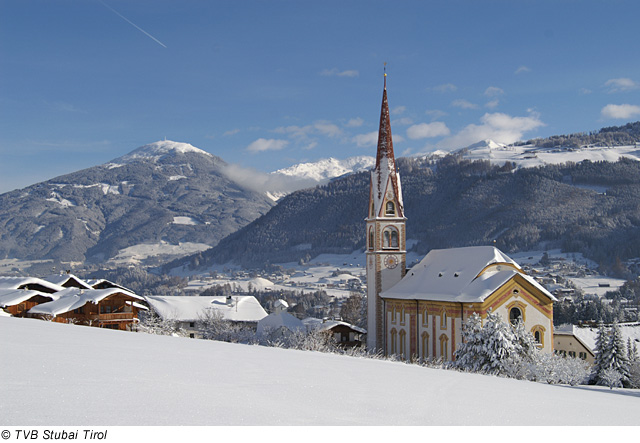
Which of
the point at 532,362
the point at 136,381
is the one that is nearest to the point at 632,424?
the point at 136,381

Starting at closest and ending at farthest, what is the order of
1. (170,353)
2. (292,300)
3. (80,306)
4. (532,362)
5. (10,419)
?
(10,419)
(170,353)
(532,362)
(80,306)
(292,300)

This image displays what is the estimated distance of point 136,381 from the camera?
33.5 ft

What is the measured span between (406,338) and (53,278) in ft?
119

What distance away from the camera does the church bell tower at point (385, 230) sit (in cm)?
6012

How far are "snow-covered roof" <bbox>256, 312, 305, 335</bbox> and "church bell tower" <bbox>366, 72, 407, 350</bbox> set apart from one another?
7.37 meters

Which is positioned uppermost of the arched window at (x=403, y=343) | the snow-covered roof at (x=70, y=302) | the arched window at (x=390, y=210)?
the arched window at (x=390, y=210)

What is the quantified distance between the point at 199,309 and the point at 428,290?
84.6 ft

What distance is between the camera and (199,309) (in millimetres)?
67875

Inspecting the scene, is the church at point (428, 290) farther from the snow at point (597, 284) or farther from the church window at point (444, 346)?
the snow at point (597, 284)

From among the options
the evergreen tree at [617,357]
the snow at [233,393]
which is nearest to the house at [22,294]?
the snow at [233,393]

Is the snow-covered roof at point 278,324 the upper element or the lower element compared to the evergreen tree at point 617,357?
upper

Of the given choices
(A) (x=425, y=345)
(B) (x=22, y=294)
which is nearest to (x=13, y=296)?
(B) (x=22, y=294)

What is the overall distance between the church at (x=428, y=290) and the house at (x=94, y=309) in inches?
856
